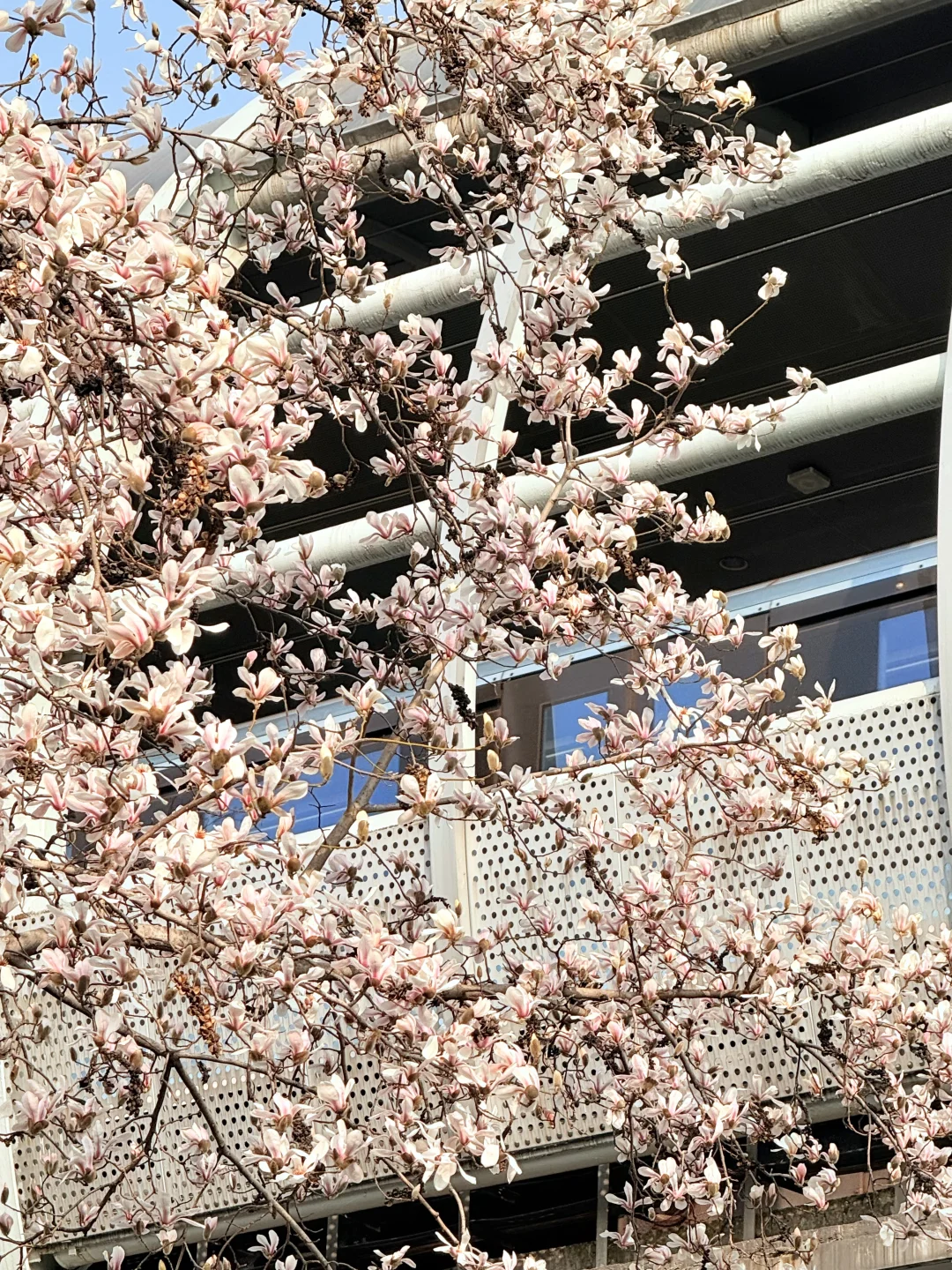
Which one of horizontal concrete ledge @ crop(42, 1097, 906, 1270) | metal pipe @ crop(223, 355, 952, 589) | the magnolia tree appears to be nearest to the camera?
the magnolia tree

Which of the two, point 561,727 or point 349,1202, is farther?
point 561,727

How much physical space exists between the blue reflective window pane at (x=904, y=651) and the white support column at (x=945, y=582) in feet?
0.60

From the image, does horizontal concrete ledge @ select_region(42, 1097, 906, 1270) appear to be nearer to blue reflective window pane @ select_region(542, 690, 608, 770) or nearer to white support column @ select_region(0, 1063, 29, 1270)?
white support column @ select_region(0, 1063, 29, 1270)

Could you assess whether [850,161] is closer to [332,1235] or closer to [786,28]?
[786,28]

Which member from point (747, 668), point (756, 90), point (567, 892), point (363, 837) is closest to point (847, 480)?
point (756, 90)

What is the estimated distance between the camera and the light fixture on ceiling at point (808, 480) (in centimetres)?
1201

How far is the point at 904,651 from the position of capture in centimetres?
741

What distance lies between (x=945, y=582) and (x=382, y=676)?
2.74m

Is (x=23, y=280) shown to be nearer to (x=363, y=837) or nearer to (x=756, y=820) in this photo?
(x=363, y=837)

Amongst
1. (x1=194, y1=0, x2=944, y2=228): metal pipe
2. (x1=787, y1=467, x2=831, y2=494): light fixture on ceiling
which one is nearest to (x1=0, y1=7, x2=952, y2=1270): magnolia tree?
(x1=194, y1=0, x2=944, y2=228): metal pipe

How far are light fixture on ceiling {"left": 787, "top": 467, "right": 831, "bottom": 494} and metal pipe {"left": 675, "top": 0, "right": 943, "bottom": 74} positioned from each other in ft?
10.8

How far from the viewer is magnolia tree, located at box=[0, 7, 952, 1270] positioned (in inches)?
130

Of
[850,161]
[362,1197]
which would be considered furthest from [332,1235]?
[850,161]

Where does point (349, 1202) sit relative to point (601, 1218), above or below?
above
